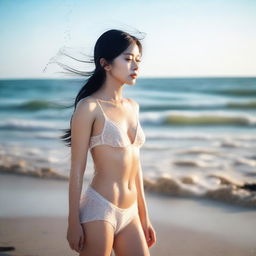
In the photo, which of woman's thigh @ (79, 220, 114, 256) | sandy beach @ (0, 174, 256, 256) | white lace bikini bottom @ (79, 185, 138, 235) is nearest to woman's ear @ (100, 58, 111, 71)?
white lace bikini bottom @ (79, 185, 138, 235)

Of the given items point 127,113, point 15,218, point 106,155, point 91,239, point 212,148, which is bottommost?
point 212,148

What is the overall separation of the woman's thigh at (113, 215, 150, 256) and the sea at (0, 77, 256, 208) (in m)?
0.77

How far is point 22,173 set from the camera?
220 inches

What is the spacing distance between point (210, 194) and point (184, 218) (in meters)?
0.76

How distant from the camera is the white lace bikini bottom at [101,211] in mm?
2141

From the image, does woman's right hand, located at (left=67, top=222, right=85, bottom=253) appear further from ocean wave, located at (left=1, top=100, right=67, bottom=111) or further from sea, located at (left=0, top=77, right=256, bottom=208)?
ocean wave, located at (left=1, top=100, right=67, bottom=111)

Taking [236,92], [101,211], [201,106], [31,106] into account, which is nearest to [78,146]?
[101,211]

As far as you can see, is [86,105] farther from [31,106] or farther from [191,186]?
[31,106]

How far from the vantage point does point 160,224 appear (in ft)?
13.1

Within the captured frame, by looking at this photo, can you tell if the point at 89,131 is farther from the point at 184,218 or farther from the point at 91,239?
the point at 184,218

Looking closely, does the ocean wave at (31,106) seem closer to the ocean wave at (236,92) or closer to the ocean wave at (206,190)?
the ocean wave at (236,92)

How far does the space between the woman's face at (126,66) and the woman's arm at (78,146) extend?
0.73 ft

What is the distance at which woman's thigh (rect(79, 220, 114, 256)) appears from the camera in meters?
2.09

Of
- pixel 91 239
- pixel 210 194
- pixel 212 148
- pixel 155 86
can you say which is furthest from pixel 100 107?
pixel 155 86
